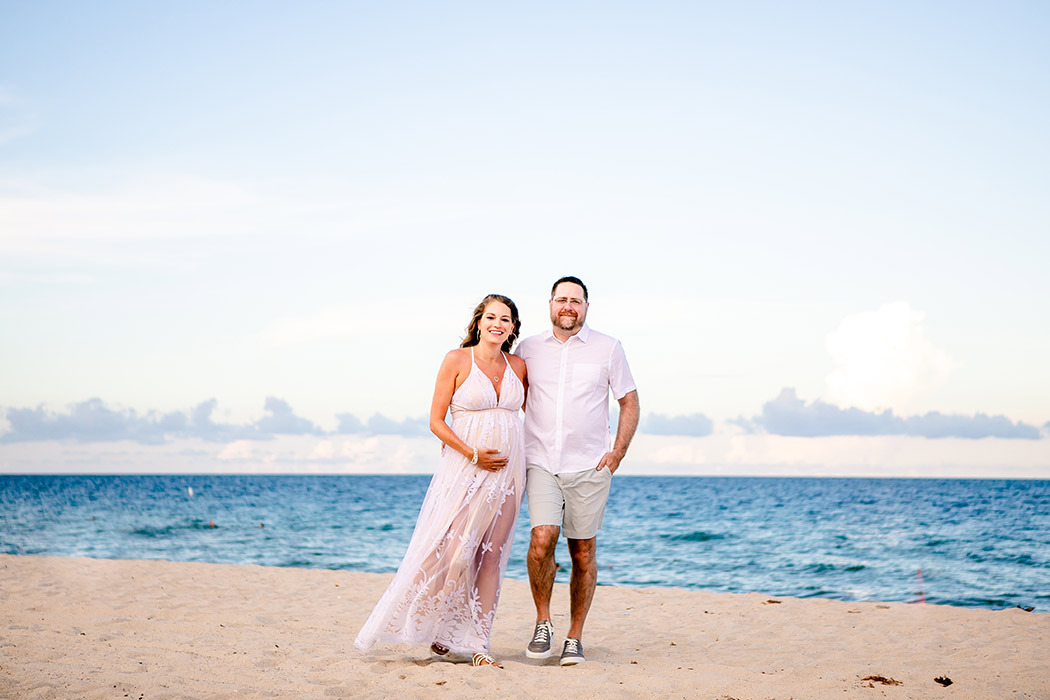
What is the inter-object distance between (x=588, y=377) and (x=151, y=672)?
10.3 ft

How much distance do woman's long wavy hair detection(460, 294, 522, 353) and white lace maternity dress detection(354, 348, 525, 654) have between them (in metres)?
0.24

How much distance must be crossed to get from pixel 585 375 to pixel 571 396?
165mm

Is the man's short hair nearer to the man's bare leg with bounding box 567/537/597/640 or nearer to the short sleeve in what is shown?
the short sleeve

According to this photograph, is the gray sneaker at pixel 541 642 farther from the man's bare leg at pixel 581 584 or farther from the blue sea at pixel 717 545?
the blue sea at pixel 717 545

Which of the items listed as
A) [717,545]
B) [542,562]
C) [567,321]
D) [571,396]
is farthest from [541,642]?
[717,545]

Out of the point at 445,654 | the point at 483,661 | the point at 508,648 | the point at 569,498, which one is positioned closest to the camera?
the point at 483,661

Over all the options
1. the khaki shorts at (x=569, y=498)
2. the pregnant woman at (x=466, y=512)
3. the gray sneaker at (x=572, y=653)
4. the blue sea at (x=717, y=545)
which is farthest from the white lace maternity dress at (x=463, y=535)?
the blue sea at (x=717, y=545)

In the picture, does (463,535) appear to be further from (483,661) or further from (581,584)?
(581,584)

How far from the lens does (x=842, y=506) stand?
38844mm

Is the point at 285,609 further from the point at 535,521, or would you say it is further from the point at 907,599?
the point at 907,599

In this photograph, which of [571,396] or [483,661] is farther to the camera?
[571,396]

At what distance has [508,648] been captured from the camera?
6238 mm

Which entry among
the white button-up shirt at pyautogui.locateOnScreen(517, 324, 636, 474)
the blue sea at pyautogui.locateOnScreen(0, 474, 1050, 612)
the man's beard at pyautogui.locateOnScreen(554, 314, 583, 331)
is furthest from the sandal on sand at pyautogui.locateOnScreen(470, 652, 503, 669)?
the blue sea at pyautogui.locateOnScreen(0, 474, 1050, 612)

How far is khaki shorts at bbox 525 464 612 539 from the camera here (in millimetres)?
5266
